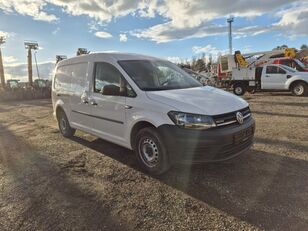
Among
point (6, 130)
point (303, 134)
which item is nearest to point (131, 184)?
point (303, 134)

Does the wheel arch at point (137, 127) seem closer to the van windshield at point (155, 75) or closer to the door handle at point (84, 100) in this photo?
the van windshield at point (155, 75)

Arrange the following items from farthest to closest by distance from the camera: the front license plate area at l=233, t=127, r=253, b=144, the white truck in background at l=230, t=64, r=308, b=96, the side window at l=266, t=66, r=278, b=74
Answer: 1. the side window at l=266, t=66, r=278, b=74
2. the white truck in background at l=230, t=64, r=308, b=96
3. the front license plate area at l=233, t=127, r=253, b=144

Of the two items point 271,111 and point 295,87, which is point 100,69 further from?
point 295,87

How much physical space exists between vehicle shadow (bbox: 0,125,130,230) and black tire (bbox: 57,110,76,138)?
1685 mm

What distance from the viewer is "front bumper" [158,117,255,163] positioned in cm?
371

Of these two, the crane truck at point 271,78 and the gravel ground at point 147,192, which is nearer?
the gravel ground at point 147,192

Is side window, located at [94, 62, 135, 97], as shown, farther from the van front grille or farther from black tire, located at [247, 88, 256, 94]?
black tire, located at [247, 88, 256, 94]

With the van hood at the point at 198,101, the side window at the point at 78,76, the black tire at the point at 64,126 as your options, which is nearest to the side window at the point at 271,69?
the van hood at the point at 198,101

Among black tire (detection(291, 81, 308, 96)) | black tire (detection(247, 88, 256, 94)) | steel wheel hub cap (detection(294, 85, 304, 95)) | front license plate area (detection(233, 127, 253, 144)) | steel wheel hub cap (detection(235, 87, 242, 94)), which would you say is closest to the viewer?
front license plate area (detection(233, 127, 253, 144))

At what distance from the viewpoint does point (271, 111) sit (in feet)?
32.9

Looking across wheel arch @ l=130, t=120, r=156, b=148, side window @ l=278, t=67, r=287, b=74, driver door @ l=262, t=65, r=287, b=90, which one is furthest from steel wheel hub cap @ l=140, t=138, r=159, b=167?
side window @ l=278, t=67, r=287, b=74

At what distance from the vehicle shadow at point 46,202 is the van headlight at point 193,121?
1462 millimetres

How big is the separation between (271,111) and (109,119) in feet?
23.7

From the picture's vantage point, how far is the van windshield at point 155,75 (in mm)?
4586
